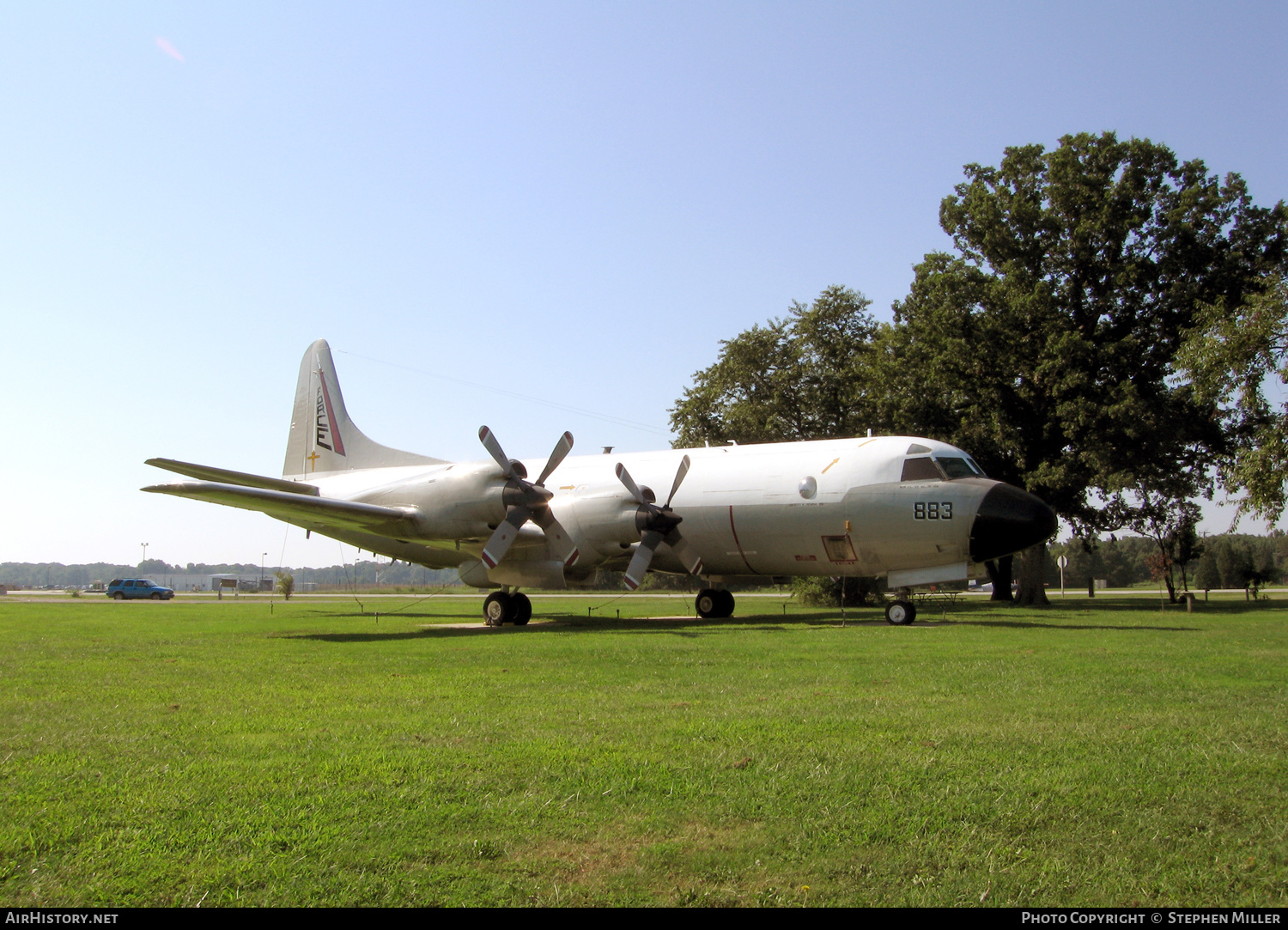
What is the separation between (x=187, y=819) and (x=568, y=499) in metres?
17.5

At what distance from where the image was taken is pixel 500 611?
21.3 meters

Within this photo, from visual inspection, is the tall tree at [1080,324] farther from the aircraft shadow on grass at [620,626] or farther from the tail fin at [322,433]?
the tail fin at [322,433]

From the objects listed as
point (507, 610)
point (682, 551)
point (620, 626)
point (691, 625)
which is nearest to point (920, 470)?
point (682, 551)

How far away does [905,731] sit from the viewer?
22.1ft

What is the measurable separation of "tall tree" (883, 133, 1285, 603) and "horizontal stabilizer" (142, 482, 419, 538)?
784 inches

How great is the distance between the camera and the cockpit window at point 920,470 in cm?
1947

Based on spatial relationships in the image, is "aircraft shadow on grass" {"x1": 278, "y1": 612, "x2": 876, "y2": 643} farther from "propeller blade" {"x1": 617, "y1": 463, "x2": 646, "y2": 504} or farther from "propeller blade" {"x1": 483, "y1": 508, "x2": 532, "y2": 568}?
"propeller blade" {"x1": 617, "y1": 463, "x2": 646, "y2": 504}

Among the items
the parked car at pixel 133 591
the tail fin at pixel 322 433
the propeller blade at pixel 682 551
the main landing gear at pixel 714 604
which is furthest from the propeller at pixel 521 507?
the parked car at pixel 133 591

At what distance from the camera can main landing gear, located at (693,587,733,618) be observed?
78.3 feet

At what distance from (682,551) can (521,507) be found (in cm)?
436

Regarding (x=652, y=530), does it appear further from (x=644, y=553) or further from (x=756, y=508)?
(x=756, y=508)

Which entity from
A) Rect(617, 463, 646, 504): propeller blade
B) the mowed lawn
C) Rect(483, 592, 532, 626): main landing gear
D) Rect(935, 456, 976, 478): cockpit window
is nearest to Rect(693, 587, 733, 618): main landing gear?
Rect(617, 463, 646, 504): propeller blade

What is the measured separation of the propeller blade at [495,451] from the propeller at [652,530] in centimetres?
263
